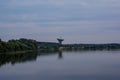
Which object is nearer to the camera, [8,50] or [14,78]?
[14,78]

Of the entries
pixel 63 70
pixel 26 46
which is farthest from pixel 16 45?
pixel 63 70

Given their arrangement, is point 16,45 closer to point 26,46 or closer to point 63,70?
point 26,46

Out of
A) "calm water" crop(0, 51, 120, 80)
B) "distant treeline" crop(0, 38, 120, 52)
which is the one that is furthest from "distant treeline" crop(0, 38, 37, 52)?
"calm water" crop(0, 51, 120, 80)

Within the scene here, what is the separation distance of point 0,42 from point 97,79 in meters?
36.8

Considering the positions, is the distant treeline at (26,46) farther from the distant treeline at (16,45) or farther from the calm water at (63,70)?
the calm water at (63,70)

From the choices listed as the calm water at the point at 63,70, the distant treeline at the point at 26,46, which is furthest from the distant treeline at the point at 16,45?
the calm water at the point at 63,70

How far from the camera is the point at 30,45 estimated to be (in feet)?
267

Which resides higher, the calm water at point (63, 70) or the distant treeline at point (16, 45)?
the distant treeline at point (16, 45)

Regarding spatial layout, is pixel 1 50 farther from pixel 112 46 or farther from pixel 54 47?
pixel 112 46

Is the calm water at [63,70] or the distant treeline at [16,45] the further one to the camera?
the distant treeline at [16,45]

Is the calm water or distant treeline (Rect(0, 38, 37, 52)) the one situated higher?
distant treeline (Rect(0, 38, 37, 52))

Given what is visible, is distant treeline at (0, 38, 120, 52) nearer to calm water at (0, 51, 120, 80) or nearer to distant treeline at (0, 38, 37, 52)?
distant treeline at (0, 38, 37, 52)

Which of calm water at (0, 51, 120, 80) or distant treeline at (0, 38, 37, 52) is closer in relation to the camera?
calm water at (0, 51, 120, 80)

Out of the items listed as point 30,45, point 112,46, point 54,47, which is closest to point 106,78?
point 30,45
